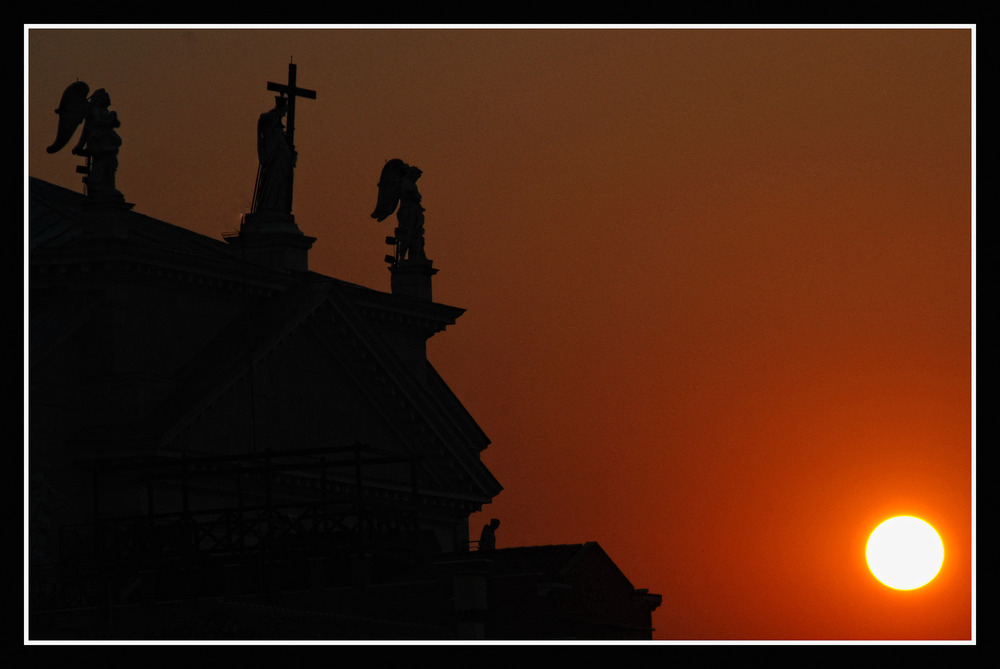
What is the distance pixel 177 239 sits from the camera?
5419cm

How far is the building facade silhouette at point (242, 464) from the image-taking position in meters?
41.4

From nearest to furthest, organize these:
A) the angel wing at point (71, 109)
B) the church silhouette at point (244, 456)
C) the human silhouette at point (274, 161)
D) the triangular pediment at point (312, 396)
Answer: the church silhouette at point (244, 456) → the triangular pediment at point (312, 396) → the angel wing at point (71, 109) → the human silhouette at point (274, 161)

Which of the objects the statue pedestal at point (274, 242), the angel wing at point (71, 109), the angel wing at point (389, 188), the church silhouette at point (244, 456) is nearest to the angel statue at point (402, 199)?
the angel wing at point (389, 188)

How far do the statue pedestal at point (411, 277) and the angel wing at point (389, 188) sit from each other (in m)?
1.34

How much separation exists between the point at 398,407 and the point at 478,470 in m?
3.20

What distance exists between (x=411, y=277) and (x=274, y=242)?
236 inches

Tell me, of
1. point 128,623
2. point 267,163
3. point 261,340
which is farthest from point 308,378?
point 128,623

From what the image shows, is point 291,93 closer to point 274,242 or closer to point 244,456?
point 274,242

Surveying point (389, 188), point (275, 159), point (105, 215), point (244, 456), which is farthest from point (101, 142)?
point (389, 188)

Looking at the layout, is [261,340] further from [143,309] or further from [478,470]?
[478,470]

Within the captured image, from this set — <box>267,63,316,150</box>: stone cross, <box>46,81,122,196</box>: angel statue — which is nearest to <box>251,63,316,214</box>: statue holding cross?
<box>267,63,316,150</box>: stone cross

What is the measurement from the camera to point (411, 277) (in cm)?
5981

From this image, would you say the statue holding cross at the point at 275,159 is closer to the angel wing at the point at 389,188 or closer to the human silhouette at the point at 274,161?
the human silhouette at the point at 274,161

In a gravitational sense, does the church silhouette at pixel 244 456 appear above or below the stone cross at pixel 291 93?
below
